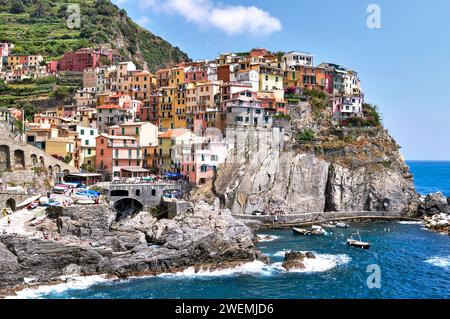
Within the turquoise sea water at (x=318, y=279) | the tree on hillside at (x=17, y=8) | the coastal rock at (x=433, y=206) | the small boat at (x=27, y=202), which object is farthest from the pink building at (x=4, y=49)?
the coastal rock at (x=433, y=206)

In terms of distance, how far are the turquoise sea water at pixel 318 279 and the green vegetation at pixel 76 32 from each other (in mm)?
91659

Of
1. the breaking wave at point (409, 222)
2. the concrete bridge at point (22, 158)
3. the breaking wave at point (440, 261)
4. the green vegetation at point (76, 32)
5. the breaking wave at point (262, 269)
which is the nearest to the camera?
the breaking wave at point (262, 269)

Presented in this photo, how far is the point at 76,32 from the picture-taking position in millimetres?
137625

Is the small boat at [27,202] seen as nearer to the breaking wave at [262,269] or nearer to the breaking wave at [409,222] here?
the breaking wave at [262,269]

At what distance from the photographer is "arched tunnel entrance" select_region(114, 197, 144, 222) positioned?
6151cm

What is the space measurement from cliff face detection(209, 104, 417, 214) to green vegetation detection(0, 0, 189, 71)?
68368mm

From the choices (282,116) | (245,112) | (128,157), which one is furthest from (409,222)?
(128,157)

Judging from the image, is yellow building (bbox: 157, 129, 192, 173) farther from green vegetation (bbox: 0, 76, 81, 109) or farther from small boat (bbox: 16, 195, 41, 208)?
green vegetation (bbox: 0, 76, 81, 109)

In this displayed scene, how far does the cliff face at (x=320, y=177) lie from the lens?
226 feet

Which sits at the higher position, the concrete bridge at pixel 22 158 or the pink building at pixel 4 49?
the pink building at pixel 4 49

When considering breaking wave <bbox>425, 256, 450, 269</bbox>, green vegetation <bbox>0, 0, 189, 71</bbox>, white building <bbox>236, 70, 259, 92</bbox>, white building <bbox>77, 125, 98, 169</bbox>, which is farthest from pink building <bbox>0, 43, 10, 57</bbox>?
breaking wave <bbox>425, 256, 450, 269</bbox>

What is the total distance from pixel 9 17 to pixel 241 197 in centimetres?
12112

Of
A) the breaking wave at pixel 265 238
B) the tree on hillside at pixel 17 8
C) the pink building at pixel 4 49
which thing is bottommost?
the breaking wave at pixel 265 238
